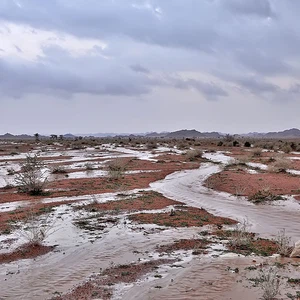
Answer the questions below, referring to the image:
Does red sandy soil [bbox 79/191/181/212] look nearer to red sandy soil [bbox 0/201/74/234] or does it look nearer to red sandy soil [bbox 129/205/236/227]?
red sandy soil [bbox 129/205/236/227]

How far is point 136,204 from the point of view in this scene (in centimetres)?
1862

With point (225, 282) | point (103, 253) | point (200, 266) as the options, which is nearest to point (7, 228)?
point (103, 253)

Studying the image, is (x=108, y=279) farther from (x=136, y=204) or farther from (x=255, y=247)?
(x=136, y=204)

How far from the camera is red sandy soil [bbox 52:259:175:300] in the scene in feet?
27.3

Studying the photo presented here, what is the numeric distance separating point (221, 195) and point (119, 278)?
14122 millimetres

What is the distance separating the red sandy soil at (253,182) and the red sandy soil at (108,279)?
43.9ft

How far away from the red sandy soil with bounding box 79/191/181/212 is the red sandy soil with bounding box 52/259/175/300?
7.01 meters

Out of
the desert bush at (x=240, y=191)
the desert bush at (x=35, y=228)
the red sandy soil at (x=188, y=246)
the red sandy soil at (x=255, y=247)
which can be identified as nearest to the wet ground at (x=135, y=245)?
the desert bush at (x=35, y=228)

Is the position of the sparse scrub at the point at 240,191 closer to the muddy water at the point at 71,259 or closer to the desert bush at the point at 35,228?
the muddy water at the point at 71,259

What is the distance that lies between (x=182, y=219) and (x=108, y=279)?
674 centimetres

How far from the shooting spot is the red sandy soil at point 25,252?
35.7ft

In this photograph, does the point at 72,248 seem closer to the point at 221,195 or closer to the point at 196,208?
the point at 196,208

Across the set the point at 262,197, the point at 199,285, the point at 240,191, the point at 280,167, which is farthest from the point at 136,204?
the point at 280,167

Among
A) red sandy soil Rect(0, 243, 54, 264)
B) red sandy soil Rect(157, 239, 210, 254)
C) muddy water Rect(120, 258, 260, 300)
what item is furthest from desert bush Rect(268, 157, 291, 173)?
red sandy soil Rect(0, 243, 54, 264)
